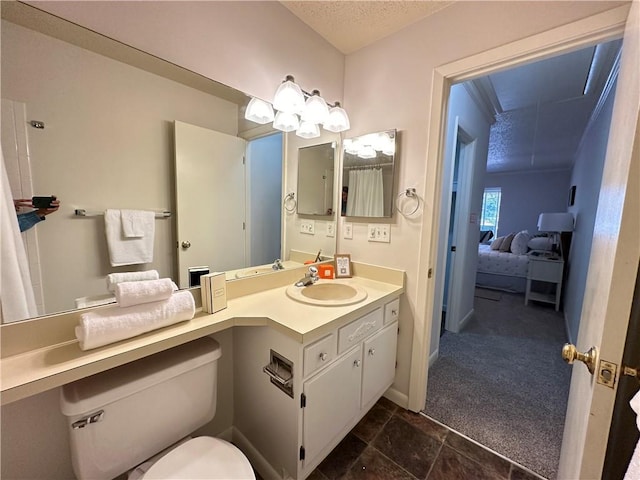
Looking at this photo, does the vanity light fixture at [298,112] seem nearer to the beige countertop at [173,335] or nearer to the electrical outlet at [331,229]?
the electrical outlet at [331,229]

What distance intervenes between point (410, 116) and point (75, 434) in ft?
6.55

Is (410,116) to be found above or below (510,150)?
below

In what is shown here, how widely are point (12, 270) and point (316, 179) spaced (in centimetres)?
149

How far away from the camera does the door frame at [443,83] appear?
1.05 meters

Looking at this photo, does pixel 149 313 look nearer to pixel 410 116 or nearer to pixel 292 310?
pixel 292 310

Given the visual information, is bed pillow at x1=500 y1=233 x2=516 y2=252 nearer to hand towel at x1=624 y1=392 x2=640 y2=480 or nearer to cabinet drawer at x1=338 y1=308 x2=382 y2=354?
cabinet drawer at x1=338 y1=308 x2=382 y2=354

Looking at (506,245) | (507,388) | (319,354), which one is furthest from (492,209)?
(319,354)

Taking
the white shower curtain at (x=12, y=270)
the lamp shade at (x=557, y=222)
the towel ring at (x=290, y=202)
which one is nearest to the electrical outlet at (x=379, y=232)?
the towel ring at (x=290, y=202)

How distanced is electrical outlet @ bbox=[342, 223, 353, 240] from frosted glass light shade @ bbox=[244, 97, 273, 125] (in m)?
0.85

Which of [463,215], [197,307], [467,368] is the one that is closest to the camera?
[197,307]

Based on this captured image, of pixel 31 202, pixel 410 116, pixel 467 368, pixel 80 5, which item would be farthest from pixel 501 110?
pixel 31 202

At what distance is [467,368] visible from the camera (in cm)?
214

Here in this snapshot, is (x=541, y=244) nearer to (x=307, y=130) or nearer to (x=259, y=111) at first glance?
(x=307, y=130)

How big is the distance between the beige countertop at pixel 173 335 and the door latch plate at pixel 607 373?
2.56 feet
